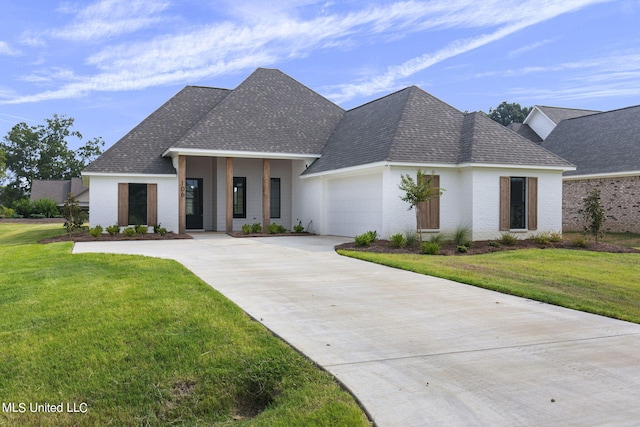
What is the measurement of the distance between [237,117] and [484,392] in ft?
65.9

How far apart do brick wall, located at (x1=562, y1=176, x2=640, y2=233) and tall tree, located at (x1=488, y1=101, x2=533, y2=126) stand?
48.8m

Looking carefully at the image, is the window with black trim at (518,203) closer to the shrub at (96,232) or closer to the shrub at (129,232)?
the shrub at (129,232)

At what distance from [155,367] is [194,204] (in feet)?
65.3

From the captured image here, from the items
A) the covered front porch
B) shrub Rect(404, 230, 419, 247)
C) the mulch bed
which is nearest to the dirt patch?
the covered front porch

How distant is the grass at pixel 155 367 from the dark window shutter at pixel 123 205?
14.2 metres

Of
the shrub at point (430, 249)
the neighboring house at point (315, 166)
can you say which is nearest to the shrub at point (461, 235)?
the neighboring house at point (315, 166)

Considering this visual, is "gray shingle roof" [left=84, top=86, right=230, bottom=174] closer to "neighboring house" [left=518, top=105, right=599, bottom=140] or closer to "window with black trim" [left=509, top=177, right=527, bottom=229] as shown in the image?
"window with black trim" [left=509, top=177, right=527, bottom=229]

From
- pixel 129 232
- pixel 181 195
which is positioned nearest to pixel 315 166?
pixel 181 195

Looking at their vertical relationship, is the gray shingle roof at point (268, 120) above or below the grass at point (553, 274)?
above

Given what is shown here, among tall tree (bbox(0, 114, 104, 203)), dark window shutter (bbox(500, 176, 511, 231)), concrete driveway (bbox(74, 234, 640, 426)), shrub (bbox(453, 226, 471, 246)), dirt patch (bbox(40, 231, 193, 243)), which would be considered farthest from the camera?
tall tree (bbox(0, 114, 104, 203))

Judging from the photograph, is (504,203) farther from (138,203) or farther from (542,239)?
(138,203)

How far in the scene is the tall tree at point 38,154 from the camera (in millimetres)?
61969

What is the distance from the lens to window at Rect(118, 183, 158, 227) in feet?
68.9

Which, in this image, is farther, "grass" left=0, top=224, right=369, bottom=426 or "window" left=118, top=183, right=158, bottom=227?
"window" left=118, top=183, right=158, bottom=227
